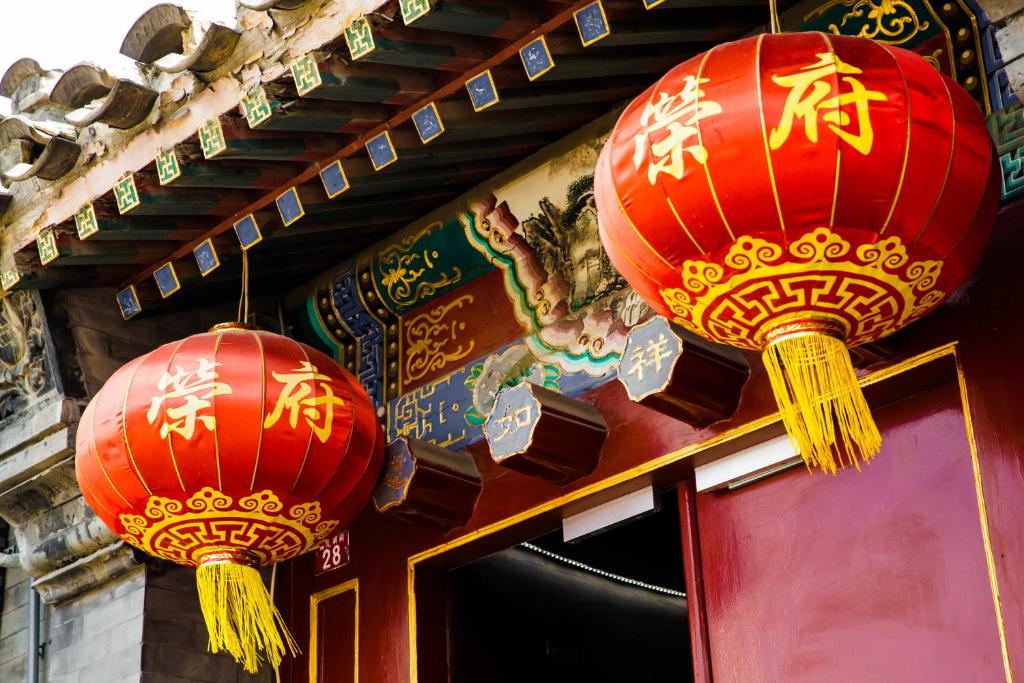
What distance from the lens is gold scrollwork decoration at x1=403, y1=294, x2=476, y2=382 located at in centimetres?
606

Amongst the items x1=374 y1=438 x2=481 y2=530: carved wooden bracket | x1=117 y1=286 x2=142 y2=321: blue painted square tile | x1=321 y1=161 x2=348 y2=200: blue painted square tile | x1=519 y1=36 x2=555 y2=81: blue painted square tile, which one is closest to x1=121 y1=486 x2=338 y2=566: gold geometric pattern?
x1=374 y1=438 x2=481 y2=530: carved wooden bracket

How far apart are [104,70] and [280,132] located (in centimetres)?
84

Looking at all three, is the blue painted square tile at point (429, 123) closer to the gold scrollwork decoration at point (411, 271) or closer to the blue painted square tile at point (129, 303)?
the gold scrollwork decoration at point (411, 271)

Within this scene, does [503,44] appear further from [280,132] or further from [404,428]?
[404,428]

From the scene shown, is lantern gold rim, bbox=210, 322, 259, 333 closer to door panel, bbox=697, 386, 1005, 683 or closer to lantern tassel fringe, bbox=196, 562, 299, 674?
lantern tassel fringe, bbox=196, 562, 299, 674

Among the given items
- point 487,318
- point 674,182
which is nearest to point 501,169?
point 487,318

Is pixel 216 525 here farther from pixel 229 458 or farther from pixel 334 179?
pixel 334 179

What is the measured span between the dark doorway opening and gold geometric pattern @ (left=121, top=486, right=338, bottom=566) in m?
1.00

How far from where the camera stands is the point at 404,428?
6113mm

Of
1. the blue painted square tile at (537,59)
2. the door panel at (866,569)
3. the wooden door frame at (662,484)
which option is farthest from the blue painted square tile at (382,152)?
the door panel at (866,569)

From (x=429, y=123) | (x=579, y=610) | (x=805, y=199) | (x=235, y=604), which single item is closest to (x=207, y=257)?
(x=429, y=123)

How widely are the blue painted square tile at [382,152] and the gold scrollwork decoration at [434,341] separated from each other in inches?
36.3

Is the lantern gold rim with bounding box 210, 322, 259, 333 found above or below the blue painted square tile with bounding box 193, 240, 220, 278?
below

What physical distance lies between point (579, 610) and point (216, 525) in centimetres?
244
